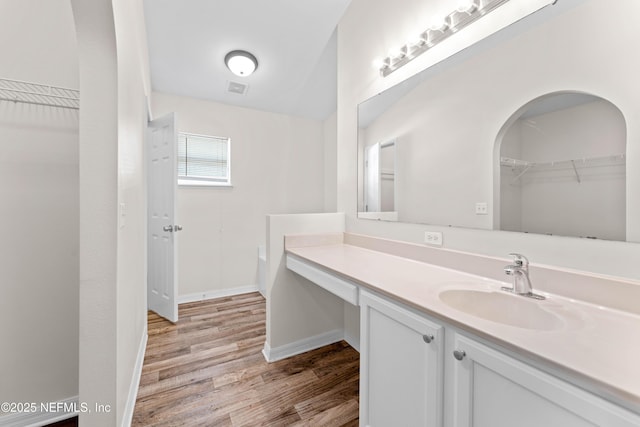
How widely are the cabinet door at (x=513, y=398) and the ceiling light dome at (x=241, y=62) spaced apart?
9.51 feet

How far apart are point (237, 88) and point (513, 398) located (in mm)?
3344

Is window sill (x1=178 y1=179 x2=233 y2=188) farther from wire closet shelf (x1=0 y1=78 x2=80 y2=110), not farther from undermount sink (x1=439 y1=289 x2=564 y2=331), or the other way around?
undermount sink (x1=439 y1=289 x2=564 y2=331)

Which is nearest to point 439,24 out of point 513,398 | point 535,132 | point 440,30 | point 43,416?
point 440,30

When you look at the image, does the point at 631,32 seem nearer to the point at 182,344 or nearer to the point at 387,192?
the point at 387,192

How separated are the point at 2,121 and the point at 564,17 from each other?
8.31ft

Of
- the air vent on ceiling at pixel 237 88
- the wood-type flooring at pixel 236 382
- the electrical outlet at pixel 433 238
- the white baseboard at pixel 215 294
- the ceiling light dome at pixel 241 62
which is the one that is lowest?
the wood-type flooring at pixel 236 382

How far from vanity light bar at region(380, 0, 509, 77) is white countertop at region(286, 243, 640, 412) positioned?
4.28 feet

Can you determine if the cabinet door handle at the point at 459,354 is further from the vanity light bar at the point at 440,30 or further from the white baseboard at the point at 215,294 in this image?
the white baseboard at the point at 215,294

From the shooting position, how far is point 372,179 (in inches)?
83.0

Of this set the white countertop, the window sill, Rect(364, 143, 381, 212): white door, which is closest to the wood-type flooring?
the white countertop

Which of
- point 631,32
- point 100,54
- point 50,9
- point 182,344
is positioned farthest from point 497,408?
point 50,9

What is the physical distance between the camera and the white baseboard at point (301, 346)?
202 cm

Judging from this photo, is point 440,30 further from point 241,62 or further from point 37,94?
point 37,94

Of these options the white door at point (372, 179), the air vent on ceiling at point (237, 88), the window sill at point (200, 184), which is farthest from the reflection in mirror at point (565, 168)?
the window sill at point (200, 184)
